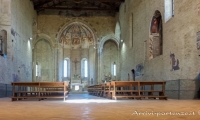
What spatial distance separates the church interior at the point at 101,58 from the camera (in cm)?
779

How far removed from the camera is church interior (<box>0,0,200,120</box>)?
25.6 feet

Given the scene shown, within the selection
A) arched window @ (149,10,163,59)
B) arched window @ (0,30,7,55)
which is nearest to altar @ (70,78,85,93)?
arched window @ (0,30,7,55)

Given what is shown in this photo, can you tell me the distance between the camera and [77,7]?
107 feet

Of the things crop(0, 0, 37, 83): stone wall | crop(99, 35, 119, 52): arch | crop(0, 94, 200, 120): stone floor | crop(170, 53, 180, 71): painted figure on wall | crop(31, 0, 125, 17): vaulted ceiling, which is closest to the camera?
crop(0, 94, 200, 120): stone floor

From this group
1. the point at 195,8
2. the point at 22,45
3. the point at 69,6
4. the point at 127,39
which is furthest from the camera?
the point at 69,6

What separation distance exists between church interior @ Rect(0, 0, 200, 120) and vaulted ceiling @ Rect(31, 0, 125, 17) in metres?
0.12

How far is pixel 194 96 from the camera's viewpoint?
41.9 feet

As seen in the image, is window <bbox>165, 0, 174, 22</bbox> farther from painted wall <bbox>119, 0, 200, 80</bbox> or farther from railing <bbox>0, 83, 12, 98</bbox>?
railing <bbox>0, 83, 12, 98</bbox>

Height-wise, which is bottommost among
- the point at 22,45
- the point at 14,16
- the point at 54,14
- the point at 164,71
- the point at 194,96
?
the point at 194,96

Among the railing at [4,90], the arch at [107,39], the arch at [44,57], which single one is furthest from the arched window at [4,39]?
the arch at [107,39]

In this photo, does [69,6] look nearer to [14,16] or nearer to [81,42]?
[81,42]

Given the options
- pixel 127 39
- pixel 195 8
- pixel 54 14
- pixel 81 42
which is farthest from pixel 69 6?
pixel 195 8

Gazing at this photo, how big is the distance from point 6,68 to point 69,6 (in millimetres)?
15931

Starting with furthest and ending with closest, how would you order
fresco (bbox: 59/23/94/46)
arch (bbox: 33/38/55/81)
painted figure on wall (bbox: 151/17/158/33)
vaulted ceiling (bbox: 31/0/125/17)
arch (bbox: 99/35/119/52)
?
1. fresco (bbox: 59/23/94/46)
2. arch (bbox: 33/38/55/81)
3. arch (bbox: 99/35/119/52)
4. vaulted ceiling (bbox: 31/0/125/17)
5. painted figure on wall (bbox: 151/17/158/33)
